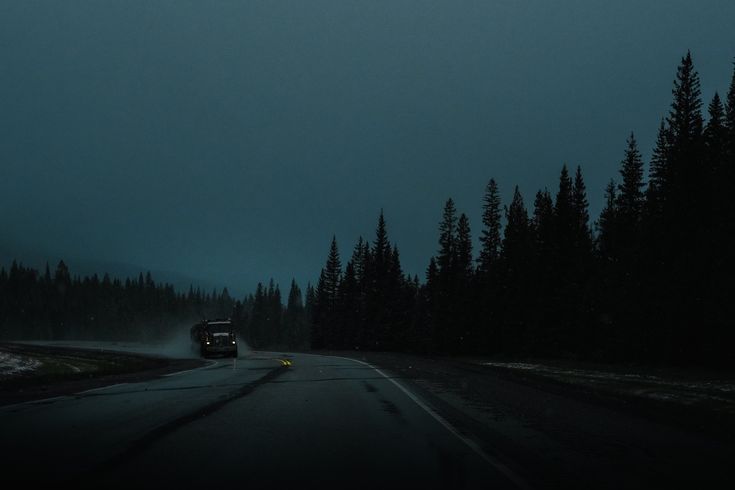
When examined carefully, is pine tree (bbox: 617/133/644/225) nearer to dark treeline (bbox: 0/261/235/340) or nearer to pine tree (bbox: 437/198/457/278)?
pine tree (bbox: 437/198/457/278)

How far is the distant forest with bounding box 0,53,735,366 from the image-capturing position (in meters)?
35.7

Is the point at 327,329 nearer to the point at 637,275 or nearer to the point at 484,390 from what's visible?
the point at 637,275

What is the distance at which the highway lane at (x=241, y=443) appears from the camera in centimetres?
748

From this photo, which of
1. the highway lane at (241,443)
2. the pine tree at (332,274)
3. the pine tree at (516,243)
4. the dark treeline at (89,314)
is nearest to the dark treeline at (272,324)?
the dark treeline at (89,314)

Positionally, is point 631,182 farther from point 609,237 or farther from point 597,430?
point 597,430

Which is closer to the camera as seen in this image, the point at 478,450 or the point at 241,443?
the point at 478,450

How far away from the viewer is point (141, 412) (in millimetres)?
13039

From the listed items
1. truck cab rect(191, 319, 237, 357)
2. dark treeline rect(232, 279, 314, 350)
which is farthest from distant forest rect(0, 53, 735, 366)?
dark treeline rect(232, 279, 314, 350)

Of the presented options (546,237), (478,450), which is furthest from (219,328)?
(478,450)

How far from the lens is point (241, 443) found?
9.62m

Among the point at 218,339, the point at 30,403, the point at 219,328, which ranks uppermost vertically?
Answer: the point at 219,328

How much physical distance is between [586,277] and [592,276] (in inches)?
105

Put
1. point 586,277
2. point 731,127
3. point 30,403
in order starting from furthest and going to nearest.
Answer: point 586,277 → point 731,127 → point 30,403

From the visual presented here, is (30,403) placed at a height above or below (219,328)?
below
